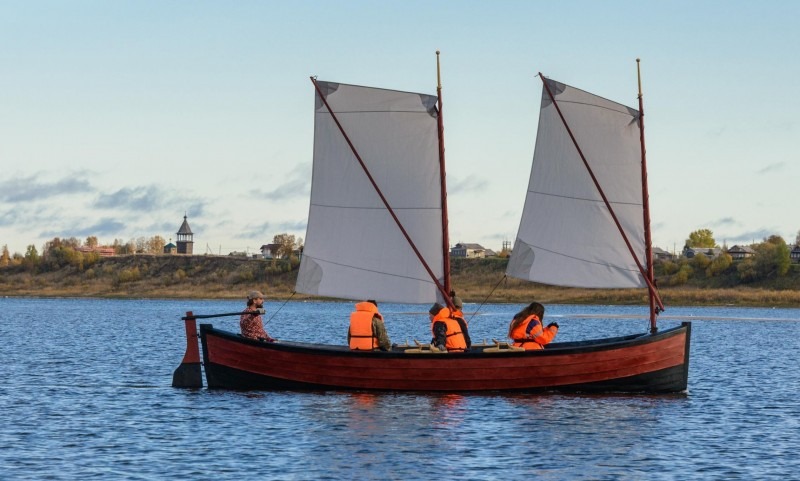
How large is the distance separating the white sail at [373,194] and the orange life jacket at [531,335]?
3724 mm

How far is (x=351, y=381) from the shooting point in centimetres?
3572

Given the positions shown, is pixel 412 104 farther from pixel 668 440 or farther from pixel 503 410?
pixel 668 440

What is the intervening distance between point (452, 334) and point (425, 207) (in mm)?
4678

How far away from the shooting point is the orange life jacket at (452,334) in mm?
35406

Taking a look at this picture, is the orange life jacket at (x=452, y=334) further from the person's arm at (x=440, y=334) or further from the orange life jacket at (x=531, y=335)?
the orange life jacket at (x=531, y=335)

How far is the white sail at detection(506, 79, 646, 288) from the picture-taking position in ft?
123

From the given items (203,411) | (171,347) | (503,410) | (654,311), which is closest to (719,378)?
(654,311)

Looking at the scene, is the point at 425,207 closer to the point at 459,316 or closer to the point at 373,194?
the point at 373,194

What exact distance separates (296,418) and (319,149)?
33.0ft

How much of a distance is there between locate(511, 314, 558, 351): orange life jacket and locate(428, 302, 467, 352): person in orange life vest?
1.61m

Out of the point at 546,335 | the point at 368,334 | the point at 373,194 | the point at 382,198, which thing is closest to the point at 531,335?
the point at 546,335

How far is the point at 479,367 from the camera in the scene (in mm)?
35094

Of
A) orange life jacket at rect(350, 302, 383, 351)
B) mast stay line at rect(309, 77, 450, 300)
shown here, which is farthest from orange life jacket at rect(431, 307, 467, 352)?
orange life jacket at rect(350, 302, 383, 351)

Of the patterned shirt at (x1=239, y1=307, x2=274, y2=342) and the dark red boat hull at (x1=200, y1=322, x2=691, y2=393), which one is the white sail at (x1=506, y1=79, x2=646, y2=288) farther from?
the patterned shirt at (x1=239, y1=307, x2=274, y2=342)
